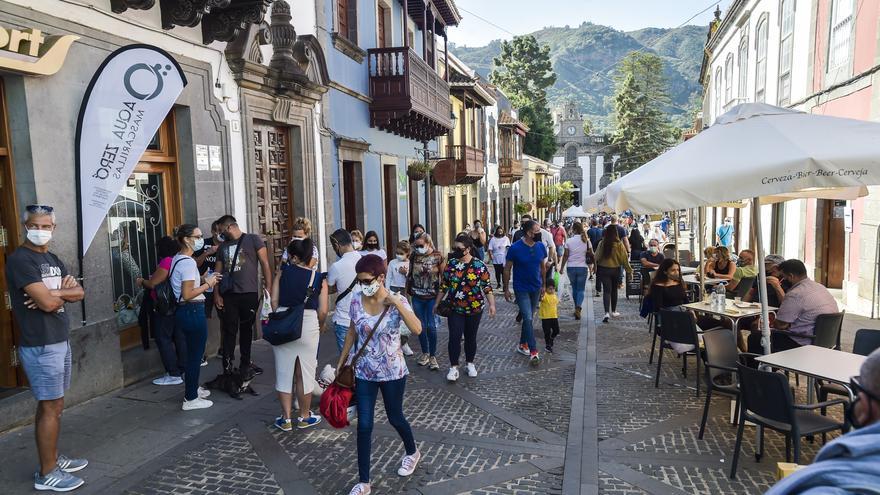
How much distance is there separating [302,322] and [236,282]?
1383mm

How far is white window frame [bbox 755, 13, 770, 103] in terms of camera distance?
63.8ft

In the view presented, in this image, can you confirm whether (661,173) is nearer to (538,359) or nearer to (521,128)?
(538,359)

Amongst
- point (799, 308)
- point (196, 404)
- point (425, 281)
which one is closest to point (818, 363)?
point (799, 308)

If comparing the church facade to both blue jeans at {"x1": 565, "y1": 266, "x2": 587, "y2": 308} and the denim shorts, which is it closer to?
blue jeans at {"x1": 565, "y1": 266, "x2": 587, "y2": 308}

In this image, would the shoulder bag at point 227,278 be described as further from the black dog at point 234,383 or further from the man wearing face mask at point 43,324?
the man wearing face mask at point 43,324

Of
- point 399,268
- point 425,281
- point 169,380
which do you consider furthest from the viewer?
point 399,268

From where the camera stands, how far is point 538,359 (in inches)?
312

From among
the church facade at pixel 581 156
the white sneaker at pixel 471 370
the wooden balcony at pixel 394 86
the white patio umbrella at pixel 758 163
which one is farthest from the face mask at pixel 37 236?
the church facade at pixel 581 156

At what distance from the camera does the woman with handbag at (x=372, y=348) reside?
4086mm

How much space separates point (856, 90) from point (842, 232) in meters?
3.54

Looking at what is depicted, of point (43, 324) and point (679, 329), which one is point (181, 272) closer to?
point (43, 324)

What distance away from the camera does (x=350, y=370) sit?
4.16 m

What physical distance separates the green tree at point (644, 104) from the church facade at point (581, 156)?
1189 centimetres

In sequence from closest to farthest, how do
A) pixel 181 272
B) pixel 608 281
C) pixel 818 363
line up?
pixel 818 363
pixel 181 272
pixel 608 281
